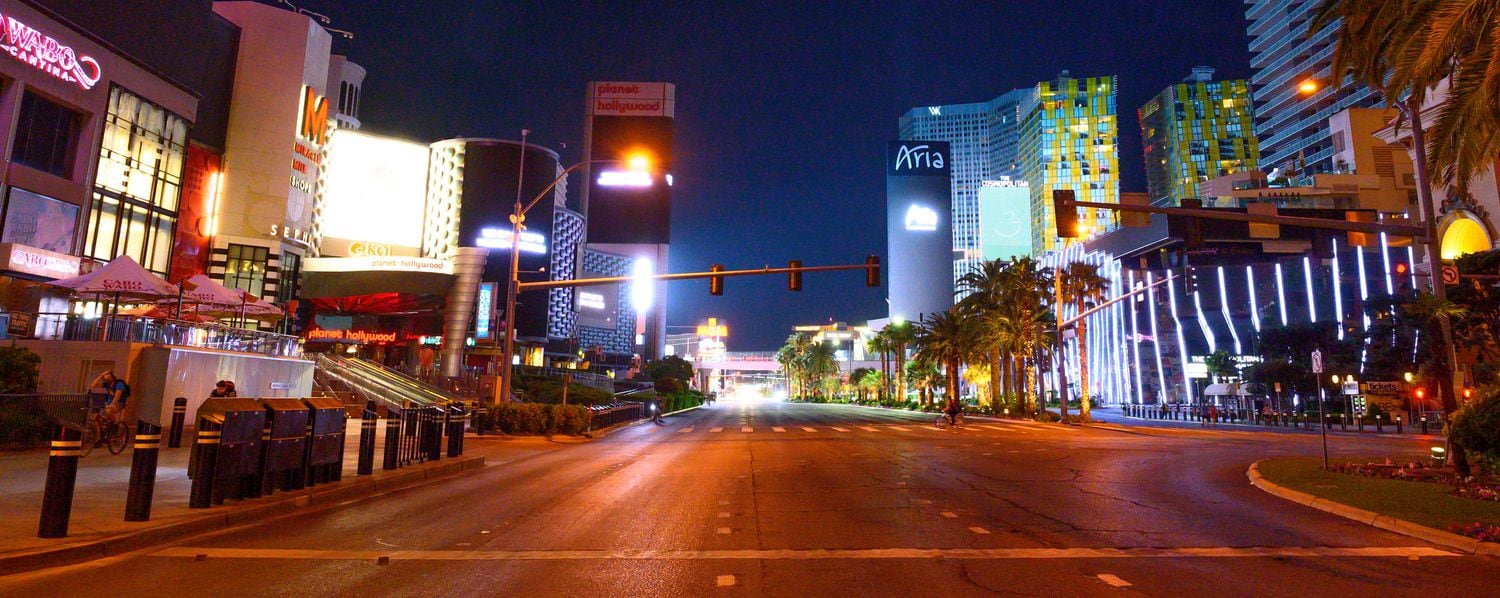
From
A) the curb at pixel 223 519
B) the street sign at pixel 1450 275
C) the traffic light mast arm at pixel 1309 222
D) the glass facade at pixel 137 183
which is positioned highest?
the glass facade at pixel 137 183

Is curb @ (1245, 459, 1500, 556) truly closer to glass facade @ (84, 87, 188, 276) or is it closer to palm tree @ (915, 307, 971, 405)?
glass facade @ (84, 87, 188, 276)

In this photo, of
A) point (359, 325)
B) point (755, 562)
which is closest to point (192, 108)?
point (359, 325)

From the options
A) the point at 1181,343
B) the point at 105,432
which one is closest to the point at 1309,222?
the point at 105,432

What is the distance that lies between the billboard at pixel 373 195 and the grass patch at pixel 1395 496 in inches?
2653

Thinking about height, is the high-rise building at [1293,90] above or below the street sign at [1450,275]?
above

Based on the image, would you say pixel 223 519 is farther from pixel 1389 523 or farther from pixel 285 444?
pixel 1389 523

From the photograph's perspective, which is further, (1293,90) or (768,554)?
(1293,90)

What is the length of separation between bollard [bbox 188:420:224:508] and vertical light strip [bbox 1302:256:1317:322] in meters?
96.7

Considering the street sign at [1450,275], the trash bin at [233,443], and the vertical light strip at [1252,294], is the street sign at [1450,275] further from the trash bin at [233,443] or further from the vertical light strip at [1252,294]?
the vertical light strip at [1252,294]

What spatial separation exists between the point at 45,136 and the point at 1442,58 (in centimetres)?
4551

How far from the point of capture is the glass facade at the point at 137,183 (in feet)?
120

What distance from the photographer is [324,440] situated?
38.8ft

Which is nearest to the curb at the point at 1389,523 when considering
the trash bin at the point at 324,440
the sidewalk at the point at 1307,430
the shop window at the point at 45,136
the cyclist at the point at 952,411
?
the trash bin at the point at 324,440

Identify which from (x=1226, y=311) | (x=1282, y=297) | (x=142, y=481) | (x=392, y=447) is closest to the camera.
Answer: (x=142, y=481)
